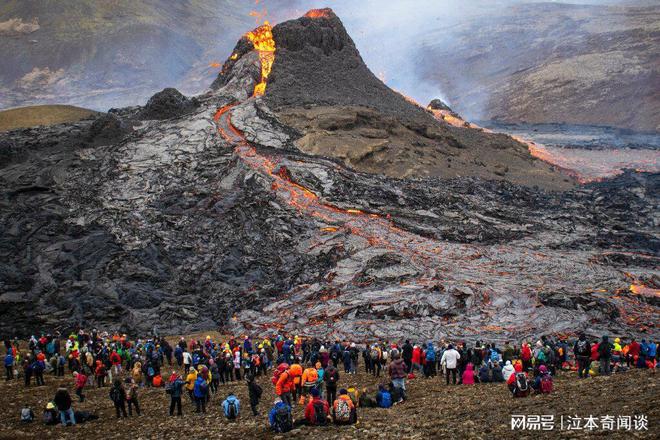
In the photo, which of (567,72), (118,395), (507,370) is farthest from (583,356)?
(567,72)

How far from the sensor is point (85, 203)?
51938mm

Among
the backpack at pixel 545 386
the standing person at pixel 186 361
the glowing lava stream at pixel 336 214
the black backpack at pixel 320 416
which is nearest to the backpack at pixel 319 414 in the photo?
the black backpack at pixel 320 416

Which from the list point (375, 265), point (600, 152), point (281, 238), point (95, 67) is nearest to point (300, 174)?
point (281, 238)

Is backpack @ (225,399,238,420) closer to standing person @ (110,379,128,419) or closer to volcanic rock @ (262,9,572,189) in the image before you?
standing person @ (110,379,128,419)

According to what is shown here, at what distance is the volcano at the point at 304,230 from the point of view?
129ft

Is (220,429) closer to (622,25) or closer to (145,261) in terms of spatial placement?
(145,261)

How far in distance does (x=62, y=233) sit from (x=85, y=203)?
14.0ft

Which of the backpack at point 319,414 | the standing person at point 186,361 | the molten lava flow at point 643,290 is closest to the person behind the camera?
the backpack at point 319,414

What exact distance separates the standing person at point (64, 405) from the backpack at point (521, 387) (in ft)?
45.2

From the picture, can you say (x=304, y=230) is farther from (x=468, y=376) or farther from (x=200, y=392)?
(x=200, y=392)

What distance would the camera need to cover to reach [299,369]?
2059 cm

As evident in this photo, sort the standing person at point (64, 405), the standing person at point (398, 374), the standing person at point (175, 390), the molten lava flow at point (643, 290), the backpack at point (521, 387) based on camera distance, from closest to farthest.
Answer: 1. the backpack at point (521, 387)
2. the standing person at point (64, 405)
3. the standing person at point (398, 374)
4. the standing person at point (175, 390)
5. the molten lava flow at point (643, 290)

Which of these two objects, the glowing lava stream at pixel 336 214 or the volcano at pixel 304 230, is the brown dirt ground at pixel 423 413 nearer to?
the volcano at pixel 304 230

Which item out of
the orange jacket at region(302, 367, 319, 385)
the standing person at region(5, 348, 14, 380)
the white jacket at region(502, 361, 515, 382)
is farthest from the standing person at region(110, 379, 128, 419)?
the white jacket at region(502, 361, 515, 382)
